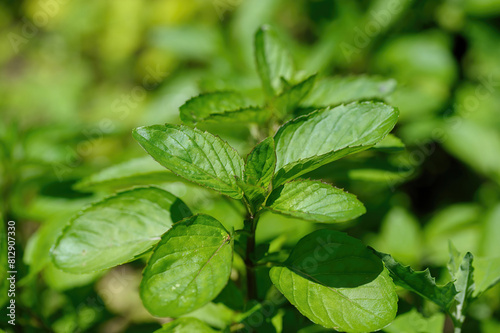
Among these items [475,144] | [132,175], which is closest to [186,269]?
[132,175]

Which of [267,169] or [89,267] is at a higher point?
[267,169]

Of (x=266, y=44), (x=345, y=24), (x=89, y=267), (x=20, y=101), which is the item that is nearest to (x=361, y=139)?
(x=266, y=44)

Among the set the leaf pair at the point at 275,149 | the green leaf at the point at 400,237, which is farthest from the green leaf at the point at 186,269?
the green leaf at the point at 400,237

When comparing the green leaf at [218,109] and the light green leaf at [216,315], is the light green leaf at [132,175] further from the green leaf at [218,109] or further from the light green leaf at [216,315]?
the light green leaf at [216,315]

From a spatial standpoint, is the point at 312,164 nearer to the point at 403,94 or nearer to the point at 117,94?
the point at 403,94

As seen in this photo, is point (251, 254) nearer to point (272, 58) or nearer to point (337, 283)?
point (337, 283)

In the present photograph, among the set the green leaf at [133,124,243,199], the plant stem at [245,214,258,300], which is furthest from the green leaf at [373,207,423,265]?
the green leaf at [133,124,243,199]

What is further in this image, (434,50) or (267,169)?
(434,50)
